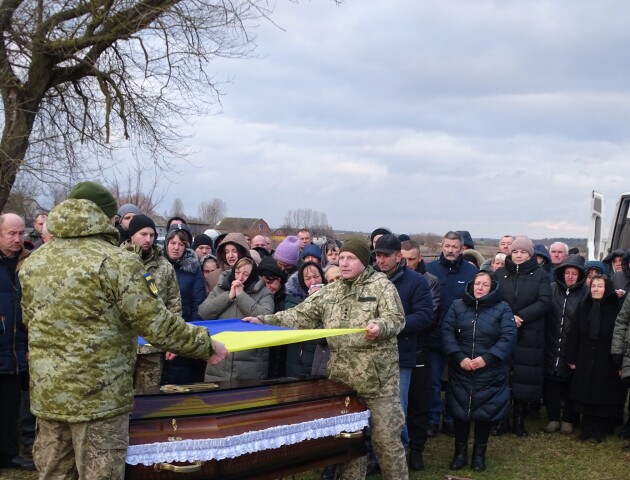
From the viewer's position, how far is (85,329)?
350cm

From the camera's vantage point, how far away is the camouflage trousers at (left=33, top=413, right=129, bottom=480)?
11.7 ft

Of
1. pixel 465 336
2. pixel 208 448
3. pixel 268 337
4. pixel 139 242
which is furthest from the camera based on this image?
pixel 465 336

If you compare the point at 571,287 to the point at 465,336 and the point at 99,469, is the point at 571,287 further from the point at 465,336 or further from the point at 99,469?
the point at 99,469

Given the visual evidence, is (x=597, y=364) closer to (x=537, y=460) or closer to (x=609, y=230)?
(x=537, y=460)

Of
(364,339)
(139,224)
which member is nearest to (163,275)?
(139,224)

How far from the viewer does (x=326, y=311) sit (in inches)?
202

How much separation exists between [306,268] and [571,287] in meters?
3.24

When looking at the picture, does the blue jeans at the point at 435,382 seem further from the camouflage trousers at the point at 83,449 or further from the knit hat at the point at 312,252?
the camouflage trousers at the point at 83,449

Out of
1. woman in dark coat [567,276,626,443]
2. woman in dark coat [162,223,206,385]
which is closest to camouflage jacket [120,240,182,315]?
woman in dark coat [162,223,206,385]

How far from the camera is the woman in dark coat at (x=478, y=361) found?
623 centimetres

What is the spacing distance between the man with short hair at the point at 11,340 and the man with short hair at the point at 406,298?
3044mm

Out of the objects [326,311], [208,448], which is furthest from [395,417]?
[208,448]

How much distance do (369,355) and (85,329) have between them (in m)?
2.11

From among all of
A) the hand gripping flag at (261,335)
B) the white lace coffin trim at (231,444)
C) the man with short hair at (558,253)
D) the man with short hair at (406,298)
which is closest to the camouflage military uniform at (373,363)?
the hand gripping flag at (261,335)
